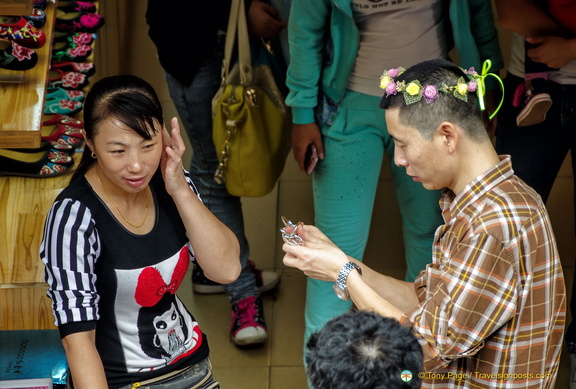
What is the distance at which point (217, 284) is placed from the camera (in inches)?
157

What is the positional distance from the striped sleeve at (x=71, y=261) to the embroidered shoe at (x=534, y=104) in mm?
1619

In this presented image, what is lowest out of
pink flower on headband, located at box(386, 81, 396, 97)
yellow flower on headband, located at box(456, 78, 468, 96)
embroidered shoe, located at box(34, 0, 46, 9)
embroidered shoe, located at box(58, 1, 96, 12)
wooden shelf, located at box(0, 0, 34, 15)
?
embroidered shoe, located at box(58, 1, 96, 12)

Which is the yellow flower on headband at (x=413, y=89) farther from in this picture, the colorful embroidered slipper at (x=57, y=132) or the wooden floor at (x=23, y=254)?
the colorful embroidered slipper at (x=57, y=132)

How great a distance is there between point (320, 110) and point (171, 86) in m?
0.75

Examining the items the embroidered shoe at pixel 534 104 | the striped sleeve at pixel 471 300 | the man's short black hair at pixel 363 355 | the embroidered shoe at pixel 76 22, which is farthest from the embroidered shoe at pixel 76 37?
the man's short black hair at pixel 363 355

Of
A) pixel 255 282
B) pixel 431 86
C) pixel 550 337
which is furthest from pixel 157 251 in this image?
pixel 255 282

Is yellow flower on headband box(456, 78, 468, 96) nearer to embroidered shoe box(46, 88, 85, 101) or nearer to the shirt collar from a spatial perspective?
the shirt collar

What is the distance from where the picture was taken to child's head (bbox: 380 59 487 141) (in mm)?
1974

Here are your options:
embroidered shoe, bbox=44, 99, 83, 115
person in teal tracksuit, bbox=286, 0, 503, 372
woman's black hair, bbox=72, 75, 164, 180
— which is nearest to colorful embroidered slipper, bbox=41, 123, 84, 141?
embroidered shoe, bbox=44, 99, 83, 115

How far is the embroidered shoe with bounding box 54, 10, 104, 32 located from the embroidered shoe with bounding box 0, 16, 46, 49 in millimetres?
926

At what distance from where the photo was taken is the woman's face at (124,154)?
80.8 inches

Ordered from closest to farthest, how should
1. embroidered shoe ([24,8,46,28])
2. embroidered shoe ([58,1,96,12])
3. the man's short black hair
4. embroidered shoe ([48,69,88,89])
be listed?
the man's short black hair, embroidered shoe ([24,8,46,28]), embroidered shoe ([48,69,88,89]), embroidered shoe ([58,1,96,12])

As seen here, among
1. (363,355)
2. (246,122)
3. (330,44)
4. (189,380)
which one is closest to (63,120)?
(246,122)

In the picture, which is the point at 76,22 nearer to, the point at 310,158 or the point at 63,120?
the point at 63,120
